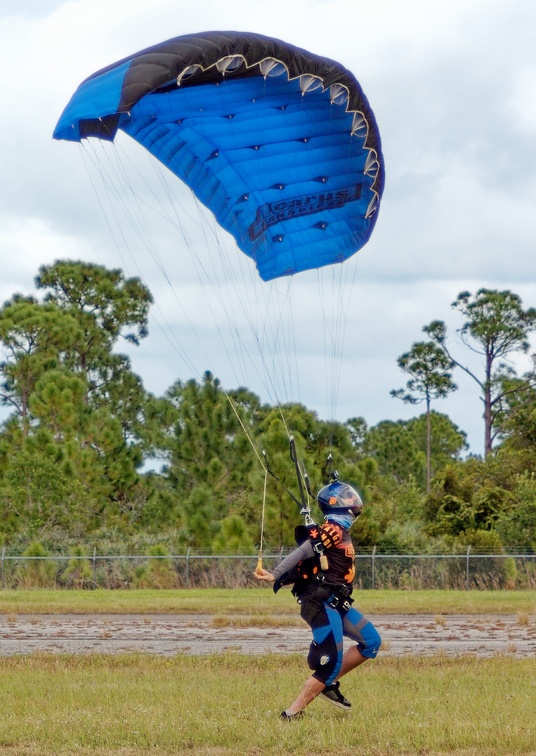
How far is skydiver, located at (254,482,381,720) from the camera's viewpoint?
340 inches

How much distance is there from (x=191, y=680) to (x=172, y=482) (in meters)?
26.9

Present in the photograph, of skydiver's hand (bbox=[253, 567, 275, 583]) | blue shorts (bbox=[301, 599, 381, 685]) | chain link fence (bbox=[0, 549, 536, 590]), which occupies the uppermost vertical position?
chain link fence (bbox=[0, 549, 536, 590])

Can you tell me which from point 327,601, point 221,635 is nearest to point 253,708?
point 327,601

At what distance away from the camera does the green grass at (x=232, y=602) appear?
856 inches

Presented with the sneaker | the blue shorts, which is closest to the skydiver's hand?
the blue shorts

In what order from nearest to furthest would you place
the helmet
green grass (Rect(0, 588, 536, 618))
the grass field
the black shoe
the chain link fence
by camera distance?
the grass field < the black shoe < the helmet < green grass (Rect(0, 588, 536, 618)) < the chain link fence

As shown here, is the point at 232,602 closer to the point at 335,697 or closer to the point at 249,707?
the point at 249,707

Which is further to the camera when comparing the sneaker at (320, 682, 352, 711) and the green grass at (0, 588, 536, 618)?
the green grass at (0, 588, 536, 618)

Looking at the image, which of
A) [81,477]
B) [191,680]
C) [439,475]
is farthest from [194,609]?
[81,477]

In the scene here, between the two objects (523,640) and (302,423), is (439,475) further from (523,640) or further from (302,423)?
(523,640)

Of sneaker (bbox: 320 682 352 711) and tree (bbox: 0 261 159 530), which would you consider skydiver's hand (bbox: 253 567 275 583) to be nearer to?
sneaker (bbox: 320 682 352 711)

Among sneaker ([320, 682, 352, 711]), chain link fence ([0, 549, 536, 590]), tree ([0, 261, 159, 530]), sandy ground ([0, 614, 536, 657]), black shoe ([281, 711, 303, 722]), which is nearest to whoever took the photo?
black shoe ([281, 711, 303, 722])

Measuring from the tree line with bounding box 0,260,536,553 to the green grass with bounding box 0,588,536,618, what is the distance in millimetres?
3213

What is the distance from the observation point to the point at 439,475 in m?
36.0
